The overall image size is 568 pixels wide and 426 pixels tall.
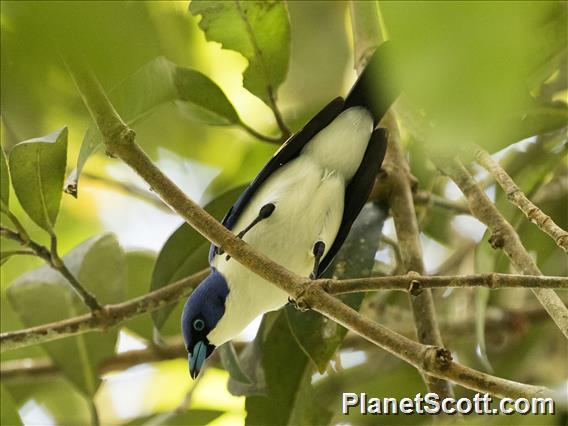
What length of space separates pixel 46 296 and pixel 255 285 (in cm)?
70

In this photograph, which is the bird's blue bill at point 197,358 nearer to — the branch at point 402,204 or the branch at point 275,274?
the branch at point 402,204

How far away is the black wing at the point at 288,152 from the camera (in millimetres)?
2074

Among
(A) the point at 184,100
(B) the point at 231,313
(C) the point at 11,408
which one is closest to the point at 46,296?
(C) the point at 11,408

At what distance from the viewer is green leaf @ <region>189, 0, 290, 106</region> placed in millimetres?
2078

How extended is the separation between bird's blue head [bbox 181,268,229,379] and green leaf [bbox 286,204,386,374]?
239mm

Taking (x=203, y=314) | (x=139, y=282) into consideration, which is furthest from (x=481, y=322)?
(x=139, y=282)

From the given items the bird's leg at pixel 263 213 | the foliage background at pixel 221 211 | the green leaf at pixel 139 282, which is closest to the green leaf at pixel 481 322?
the foliage background at pixel 221 211

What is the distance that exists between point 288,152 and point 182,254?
46cm

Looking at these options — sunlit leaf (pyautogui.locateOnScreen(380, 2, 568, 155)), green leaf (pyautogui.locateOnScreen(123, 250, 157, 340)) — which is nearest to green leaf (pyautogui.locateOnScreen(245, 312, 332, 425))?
green leaf (pyautogui.locateOnScreen(123, 250, 157, 340))

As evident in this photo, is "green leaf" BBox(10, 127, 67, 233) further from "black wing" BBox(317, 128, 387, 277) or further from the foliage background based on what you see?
"black wing" BBox(317, 128, 387, 277)

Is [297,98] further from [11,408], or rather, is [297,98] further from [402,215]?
[11,408]

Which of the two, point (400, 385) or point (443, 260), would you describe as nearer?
point (400, 385)

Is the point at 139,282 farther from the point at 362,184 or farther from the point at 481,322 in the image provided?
the point at 481,322

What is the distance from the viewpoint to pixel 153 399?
3371 mm
